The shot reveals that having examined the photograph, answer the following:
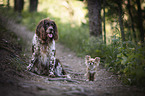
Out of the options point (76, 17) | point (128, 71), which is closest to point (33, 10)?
point (76, 17)

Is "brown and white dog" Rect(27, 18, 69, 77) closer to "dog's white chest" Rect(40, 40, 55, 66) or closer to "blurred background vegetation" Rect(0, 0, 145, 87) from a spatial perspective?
"dog's white chest" Rect(40, 40, 55, 66)

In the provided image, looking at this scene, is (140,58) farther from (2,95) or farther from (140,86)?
(2,95)

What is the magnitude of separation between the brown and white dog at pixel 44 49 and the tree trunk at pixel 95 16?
3.97 meters

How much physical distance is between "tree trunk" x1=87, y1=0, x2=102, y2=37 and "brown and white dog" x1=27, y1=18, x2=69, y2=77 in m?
3.97

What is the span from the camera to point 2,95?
2381 mm

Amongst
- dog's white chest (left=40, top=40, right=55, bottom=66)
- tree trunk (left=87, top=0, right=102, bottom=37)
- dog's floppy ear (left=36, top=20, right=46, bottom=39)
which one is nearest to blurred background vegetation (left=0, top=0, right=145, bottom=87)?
tree trunk (left=87, top=0, right=102, bottom=37)

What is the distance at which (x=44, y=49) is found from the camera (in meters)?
4.46

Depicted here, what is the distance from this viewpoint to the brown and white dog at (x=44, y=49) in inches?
174

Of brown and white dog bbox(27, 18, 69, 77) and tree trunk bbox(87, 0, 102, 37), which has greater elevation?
tree trunk bbox(87, 0, 102, 37)

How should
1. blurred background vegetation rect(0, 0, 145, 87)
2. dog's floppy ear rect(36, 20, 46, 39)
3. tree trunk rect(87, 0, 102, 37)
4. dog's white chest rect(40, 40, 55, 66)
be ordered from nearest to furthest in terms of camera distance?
1. blurred background vegetation rect(0, 0, 145, 87)
2. dog's floppy ear rect(36, 20, 46, 39)
3. dog's white chest rect(40, 40, 55, 66)
4. tree trunk rect(87, 0, 102, 37)

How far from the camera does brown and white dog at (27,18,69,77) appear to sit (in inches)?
174

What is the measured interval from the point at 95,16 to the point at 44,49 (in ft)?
15.1

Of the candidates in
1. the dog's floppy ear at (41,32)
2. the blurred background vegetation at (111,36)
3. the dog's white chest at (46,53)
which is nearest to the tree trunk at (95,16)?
the blurred background vegetation at (111,36)

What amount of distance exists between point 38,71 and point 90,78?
1792mm
